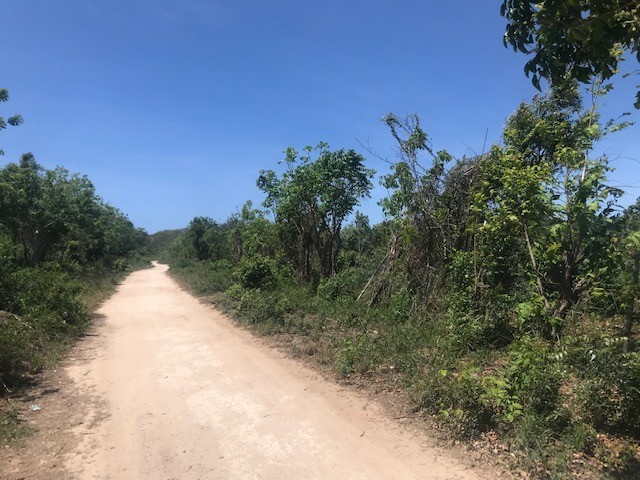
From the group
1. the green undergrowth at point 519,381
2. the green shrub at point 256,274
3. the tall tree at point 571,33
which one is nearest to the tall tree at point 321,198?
the green shrub at point 256,274

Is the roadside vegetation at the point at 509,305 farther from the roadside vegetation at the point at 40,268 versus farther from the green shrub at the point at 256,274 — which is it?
the roadside vegetation at the point at 40,268

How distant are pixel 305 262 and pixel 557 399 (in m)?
11.8

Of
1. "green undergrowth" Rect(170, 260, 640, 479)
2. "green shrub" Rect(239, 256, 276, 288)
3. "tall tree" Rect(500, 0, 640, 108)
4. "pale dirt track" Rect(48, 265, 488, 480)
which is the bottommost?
"pale dirt track" Rect(48, 265, 488, 480)

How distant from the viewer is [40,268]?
51.1 ft

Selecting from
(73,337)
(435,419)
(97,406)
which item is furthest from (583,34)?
(73,337)

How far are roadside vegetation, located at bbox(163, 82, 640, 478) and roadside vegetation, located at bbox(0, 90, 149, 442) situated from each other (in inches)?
160

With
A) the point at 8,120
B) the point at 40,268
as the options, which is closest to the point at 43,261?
the point at 40,268

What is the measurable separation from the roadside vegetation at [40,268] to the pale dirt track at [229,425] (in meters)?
0.84

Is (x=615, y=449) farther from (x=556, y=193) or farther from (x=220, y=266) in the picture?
(x=220, y=266)

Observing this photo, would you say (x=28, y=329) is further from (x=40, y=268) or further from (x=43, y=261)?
(x=43, y=261)

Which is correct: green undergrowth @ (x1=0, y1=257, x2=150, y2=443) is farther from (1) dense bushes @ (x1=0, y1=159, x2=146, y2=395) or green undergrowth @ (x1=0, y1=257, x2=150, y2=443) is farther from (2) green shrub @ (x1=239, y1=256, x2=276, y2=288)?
(2) green shrub @ (x1=239, y1=256, x2=276, y2=288)

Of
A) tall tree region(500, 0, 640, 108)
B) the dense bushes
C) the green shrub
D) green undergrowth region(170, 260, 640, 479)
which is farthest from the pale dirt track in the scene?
the green shrub

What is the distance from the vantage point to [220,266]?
23.7 meters

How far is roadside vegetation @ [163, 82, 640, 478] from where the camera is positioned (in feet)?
13.1
